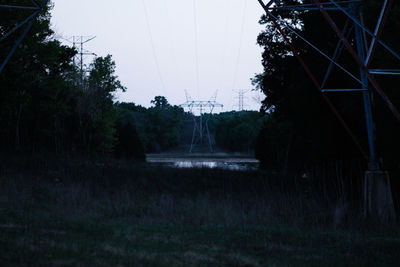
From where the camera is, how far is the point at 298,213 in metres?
13.7

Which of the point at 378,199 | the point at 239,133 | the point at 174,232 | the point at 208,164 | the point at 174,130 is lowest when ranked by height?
the point at 174,232

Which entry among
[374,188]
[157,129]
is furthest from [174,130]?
[374,188]

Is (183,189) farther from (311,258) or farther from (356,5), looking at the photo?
(311,258)

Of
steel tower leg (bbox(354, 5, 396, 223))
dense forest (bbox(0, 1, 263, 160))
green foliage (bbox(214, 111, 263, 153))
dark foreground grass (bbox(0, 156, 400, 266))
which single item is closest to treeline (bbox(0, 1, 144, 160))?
dense forest (bbox(0, 1, 263, 160))

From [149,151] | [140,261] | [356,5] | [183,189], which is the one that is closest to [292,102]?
[183,189]

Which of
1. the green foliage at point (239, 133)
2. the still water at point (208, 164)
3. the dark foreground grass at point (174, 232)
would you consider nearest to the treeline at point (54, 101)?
the still water at point (208, 164)

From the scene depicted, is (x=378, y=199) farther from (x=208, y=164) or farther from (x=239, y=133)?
(x=239, y=133)

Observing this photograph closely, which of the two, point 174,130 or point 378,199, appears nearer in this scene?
point 378,199

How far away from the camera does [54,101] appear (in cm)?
4916

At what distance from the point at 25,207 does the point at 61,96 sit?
156 ft

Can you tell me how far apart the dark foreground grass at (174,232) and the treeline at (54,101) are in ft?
41.9

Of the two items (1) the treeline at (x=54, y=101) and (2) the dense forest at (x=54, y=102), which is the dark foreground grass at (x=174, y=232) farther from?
(1) the treeline at (x=54, y=101)

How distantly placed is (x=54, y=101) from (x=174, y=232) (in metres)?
40.9

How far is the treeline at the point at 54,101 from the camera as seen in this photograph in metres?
33.7
